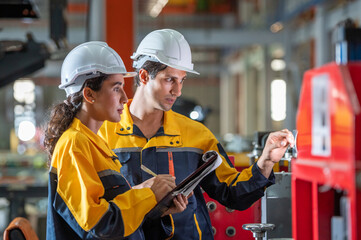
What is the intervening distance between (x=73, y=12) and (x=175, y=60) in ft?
47.3

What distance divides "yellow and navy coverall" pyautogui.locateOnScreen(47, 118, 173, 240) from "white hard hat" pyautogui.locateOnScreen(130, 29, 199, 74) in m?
0.74

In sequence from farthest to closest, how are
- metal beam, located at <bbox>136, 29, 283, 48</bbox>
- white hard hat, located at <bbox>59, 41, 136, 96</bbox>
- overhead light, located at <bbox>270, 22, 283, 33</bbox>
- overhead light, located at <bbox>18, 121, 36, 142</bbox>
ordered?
overhead light, located at <bbox>18, 121, 36, 142</bbox> → overhead light, located at <bbox>270, 22, 283, 33</bbox> → metal beam, located at <bbox>136, 29, 283, 48</bbox> → white hard hat, located at <bbox>59, 41, 136, 96</bbox>

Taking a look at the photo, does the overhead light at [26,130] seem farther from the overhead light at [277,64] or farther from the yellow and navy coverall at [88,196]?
the yellow and navy coverall at [88,196]

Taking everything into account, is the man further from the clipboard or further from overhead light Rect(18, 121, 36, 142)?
overhead light Rect(18, 121, 36, 142)

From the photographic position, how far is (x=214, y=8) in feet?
57.1

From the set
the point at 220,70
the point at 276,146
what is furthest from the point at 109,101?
the point at 220,70

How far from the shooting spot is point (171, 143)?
2627 mm

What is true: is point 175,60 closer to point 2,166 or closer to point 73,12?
point 2,166

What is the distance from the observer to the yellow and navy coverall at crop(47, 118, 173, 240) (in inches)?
75.2

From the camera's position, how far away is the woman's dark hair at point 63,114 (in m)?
2.11

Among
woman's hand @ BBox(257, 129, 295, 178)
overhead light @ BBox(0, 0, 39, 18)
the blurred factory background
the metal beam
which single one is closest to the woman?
the blurred factory background

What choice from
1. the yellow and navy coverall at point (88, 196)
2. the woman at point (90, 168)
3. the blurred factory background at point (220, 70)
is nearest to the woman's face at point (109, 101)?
the woman at point (90, 168)

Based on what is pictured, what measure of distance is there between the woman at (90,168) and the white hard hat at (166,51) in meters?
0.43

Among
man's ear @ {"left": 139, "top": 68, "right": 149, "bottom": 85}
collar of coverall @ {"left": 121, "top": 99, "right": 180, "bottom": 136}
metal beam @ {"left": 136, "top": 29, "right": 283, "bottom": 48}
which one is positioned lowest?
collar of coverall @ {"left": 121, "top": 99, "right": 180, "bottom": 136}
